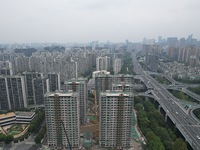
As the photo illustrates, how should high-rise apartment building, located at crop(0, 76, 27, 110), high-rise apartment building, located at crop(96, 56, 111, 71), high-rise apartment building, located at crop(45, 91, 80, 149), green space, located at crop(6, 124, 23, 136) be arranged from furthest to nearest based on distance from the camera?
1. high-rise apartment building, located at crop(96, 56, 111, 71)
2. high-rise apartment building, located at crop(0, 76, 27, 110)
3. green space, located at crop(6, 124, 23, 136)
4. high-rise apartment building, located at crop(45, 91, 80, 149)

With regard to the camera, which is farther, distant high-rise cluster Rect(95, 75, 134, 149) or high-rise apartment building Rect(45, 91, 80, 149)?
distant high-rise cluster Rect(95, 75, 134, 149)

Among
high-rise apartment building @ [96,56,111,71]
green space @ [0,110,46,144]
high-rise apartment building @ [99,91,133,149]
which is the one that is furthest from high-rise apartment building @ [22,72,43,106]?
high-rise apartment building @ [96,56,111,71]

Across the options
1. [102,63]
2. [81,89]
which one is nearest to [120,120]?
[81,89]

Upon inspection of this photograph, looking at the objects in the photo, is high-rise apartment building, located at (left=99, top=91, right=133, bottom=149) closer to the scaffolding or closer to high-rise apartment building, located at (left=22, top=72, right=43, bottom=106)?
the scaffolding

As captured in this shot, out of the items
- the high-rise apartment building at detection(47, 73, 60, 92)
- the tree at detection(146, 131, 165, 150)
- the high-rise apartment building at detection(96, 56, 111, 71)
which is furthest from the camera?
the high-rise apartment building at detection(96, 56, 111, 71)

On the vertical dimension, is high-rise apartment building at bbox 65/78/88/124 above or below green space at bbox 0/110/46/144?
above

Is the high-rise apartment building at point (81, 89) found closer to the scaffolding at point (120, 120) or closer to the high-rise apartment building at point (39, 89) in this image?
the scaffolding at point (120, 120)

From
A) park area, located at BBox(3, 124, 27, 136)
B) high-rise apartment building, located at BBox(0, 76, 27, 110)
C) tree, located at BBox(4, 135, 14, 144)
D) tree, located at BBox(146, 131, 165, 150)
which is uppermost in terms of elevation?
high-rise apartment building, located at BBox(0, 76, 27, 110)
